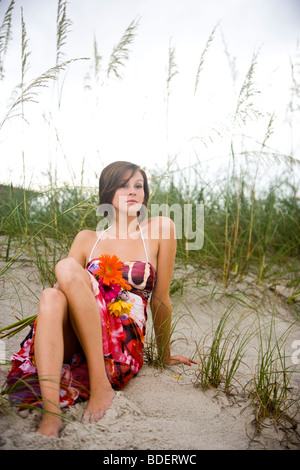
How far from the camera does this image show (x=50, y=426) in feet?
4.22

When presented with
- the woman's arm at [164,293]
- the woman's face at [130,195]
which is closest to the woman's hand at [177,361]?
the woman's arm at [164,293]

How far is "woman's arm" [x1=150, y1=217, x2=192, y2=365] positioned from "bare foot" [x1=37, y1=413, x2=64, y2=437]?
29.1 inches

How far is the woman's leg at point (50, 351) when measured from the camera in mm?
1307

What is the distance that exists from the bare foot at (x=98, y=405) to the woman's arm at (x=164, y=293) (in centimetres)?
50

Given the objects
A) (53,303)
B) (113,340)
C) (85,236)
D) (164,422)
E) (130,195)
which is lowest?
(164,422)

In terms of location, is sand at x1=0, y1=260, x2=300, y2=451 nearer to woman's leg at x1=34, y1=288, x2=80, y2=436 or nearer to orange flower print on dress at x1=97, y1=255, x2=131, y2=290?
woman's leg at x1=34, y1=288, x2=80, y2=436

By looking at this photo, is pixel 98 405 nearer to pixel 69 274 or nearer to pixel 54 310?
pixel 54 310

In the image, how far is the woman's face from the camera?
6.97ft

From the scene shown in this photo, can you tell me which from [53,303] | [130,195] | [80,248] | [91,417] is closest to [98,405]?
[91,417]

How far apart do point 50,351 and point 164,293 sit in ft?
→ 2.64

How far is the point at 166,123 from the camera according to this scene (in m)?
3.19

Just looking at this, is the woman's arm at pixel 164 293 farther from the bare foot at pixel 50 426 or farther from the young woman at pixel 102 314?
the bare foot at pixel 50 426
